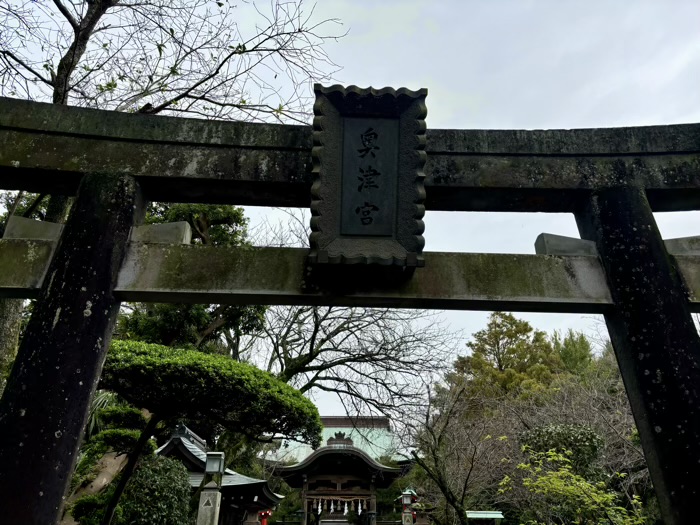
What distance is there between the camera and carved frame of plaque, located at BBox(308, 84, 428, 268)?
3.26m

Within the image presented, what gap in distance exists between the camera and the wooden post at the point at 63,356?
2.56 meters

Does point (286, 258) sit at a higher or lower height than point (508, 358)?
lower

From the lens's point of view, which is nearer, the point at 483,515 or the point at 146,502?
the point at 146,502

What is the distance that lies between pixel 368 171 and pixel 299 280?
92 cm

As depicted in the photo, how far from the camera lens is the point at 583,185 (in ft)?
12.0

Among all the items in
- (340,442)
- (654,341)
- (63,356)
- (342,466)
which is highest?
(340,442)

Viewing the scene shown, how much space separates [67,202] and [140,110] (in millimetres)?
1809

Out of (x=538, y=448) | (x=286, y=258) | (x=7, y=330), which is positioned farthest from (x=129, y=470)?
(x=538, y=448)

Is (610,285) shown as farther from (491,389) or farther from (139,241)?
(491,389)

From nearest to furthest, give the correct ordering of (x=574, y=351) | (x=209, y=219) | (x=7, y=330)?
(x=7, y=330)
(x=209, y=219)
(x=574, y=351)

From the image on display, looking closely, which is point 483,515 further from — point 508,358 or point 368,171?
point 508,358

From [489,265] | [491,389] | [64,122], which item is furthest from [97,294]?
[491,389]

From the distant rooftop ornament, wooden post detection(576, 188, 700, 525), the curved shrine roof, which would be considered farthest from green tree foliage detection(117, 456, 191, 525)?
the distant rooftop ornament

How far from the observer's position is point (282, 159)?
3707 mm
